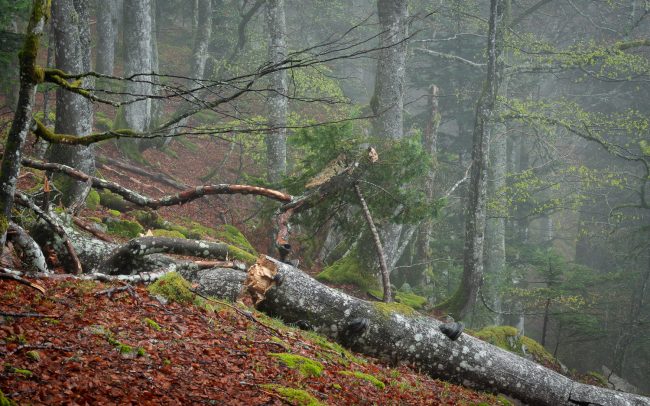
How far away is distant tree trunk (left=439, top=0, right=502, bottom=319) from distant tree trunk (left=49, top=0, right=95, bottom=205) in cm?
1034

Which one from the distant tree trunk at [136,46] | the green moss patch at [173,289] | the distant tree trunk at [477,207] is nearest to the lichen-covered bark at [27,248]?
the green moss patch at [173,289]

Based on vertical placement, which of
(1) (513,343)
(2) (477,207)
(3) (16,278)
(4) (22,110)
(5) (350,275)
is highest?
(4) (22,110)

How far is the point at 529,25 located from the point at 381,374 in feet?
107

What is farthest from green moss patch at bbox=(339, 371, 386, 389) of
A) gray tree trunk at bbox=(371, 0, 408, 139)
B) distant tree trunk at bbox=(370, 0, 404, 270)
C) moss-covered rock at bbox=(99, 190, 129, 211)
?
gray tree trunk at bbox=(371, 0, 408, 139)

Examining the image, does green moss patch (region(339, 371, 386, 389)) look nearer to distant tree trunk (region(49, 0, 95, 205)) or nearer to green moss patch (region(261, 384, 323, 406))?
green moss patch (region(261, 384, 323, 406))

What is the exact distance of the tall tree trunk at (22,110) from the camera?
5.76m

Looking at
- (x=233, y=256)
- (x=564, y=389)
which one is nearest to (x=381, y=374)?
(x=564, y=389)

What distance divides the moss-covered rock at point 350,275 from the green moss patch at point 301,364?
7.68 meters

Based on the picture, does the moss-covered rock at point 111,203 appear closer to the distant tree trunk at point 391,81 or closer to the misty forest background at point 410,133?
the misty forest background at point 410,133

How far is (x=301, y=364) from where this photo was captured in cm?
716

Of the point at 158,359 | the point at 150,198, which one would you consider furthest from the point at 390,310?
the point at 150,198

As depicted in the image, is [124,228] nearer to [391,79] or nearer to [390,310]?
[390,310]

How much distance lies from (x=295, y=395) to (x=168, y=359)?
4.71 ft

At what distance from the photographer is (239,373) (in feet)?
21.0
